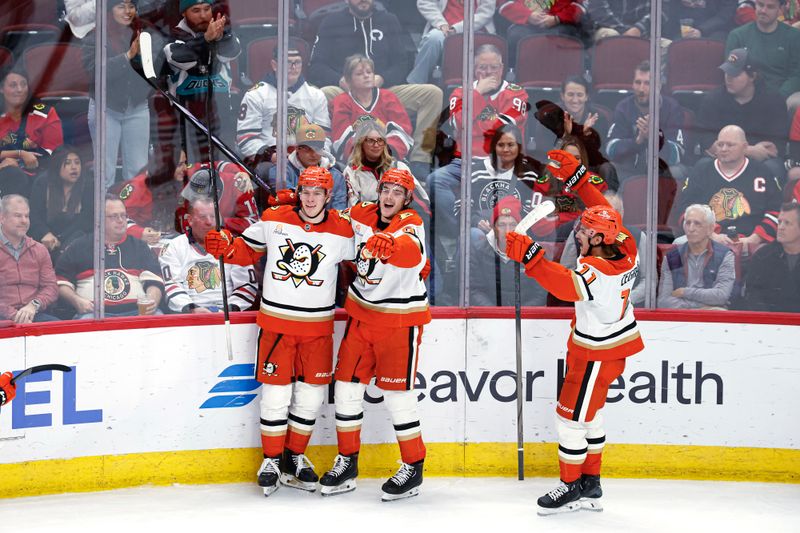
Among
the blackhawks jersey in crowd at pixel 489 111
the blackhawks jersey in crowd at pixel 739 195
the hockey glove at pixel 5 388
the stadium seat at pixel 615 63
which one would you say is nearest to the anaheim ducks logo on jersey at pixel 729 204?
the blackhawks jersey in crowd at pixel 739 195

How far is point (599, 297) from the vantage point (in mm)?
4562

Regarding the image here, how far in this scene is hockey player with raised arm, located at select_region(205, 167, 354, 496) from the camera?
478 centimetres

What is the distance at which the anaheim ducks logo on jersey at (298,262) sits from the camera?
4.79 m

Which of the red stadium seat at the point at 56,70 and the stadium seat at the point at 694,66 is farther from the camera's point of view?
the stadium seat at the point at 694,66

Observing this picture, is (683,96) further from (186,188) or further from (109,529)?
(109,529)

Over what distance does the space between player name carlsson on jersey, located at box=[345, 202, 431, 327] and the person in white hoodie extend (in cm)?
42

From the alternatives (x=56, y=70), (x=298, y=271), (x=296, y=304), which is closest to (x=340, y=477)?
(x=296, y=304)

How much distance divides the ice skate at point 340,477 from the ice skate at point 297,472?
49 mm

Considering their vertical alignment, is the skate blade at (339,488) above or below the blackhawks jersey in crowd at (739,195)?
below

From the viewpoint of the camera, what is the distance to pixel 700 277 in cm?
518

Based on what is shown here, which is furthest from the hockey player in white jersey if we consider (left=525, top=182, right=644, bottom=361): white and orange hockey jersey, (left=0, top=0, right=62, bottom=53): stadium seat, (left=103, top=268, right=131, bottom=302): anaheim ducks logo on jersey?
(left=525, top=182, right=644, bottom=361): white and orange hockey jersey

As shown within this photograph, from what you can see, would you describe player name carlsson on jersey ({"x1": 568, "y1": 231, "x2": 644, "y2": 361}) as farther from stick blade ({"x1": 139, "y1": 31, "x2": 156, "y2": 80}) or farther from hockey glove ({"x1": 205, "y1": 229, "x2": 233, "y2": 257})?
stick blade ({"x1": 139, "y1": 31, "x2": 156, "y2": 80})

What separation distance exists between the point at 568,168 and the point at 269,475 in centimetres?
191

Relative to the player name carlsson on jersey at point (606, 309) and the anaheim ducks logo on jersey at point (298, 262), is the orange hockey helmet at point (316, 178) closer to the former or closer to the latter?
the anaheim ducks logo on jersey at point (298, 262)
